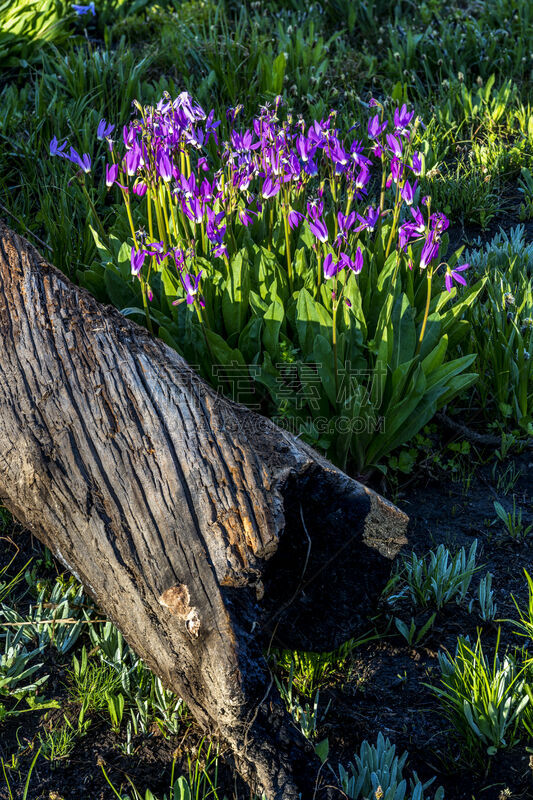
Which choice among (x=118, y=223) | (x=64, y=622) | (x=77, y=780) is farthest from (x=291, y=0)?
(x=77, y=780)

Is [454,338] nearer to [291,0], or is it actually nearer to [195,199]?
[195,199]

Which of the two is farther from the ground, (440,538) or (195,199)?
(195,199)

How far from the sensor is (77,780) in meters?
1.89

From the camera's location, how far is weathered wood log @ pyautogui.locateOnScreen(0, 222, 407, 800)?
183cm

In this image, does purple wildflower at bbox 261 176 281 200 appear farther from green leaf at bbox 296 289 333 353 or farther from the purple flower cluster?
green leaf at bbox 296 289 333 353

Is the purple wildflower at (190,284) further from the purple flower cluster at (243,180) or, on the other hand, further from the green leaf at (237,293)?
the green leaf at (237,293)

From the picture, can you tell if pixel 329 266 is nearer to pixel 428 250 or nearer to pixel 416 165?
pixel 428 250

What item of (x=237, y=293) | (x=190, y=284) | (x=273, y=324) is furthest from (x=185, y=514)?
(x=237, y=293)

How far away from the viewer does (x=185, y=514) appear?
1.90m

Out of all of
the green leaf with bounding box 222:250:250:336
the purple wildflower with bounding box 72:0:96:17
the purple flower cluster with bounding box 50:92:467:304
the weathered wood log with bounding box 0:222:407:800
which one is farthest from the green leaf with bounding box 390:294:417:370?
the purple wildflower with bounding box 72:0:96:17

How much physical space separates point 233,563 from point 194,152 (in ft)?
9.70

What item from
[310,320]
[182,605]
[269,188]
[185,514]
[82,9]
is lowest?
[182,605]

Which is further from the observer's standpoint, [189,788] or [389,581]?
[389,581]

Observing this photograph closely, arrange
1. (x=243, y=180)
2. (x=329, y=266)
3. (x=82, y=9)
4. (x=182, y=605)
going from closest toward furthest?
1. (x=182, y=605)
2. (x=329, y=266)
3. (x=243, y=180)
4. (x=82, y=9)
